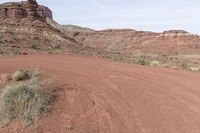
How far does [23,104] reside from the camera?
27.5 feet

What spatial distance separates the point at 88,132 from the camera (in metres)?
7.78

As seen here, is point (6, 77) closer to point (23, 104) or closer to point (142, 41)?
point (23, 104)

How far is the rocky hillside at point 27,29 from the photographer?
149 ft

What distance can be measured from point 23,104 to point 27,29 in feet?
147

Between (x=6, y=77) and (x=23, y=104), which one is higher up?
(x=6, y=77)

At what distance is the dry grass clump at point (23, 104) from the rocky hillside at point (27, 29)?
32.0 m

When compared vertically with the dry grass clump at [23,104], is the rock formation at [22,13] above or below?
above

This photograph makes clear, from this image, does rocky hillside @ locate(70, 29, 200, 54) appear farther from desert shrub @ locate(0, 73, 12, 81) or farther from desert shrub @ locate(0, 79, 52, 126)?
desert shrub @ locate(0, 79, 52, 126)

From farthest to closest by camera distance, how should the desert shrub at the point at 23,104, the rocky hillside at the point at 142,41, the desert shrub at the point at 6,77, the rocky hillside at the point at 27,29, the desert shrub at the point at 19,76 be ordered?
1. the rocky hillside at the point at 142,41
2. the rocky hillside at the point at 27,29
3. the desert shrub at the point at 6,77
4. the desert shrub at the point at 19,76
5. the desert shrub at the point at 23,104

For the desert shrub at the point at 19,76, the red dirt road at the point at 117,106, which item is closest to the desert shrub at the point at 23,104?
the red dirt road at the point at 117,106

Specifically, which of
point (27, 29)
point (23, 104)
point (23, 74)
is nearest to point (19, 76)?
point (23, 74)

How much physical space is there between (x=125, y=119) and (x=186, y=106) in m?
1.98

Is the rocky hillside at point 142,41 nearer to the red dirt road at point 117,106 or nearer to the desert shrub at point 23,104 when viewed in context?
the red dirt road at point 117,106

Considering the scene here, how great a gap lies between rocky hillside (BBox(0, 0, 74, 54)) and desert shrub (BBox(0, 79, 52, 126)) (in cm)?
3199
